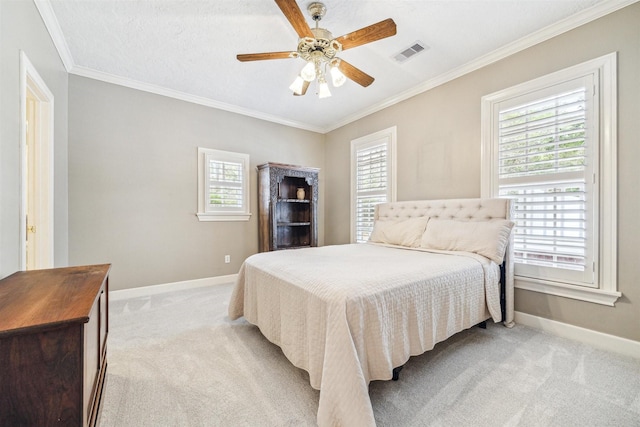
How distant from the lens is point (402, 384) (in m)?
1.64

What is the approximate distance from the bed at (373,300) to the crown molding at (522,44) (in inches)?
58.4

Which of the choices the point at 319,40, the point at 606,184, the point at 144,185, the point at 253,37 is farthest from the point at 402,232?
the point at 144,185

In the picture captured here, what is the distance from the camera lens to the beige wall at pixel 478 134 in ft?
6.51

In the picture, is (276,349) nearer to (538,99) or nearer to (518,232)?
(518,232)

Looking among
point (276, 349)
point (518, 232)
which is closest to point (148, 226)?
point (276, 349)

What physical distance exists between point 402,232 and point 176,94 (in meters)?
3.45

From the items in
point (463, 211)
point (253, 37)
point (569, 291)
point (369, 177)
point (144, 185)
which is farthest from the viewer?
point (369, 177)

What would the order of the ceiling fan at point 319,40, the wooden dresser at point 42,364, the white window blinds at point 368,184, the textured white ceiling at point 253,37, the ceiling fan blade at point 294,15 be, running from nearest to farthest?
the wooden dresser at point 42,364 < the ceiling fan blade at point 294,15 < the ceiling fan at point 319,40 < the textured white ceiling at point 253,37 < the white window blinds at point 368,184

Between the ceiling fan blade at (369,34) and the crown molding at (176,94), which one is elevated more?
the crown molding at (176,94)

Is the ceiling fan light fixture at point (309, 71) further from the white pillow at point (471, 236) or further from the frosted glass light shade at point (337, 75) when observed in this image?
the white pillow at point (471, 236)

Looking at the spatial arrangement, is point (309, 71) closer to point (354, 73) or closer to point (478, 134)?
point (354, 73)

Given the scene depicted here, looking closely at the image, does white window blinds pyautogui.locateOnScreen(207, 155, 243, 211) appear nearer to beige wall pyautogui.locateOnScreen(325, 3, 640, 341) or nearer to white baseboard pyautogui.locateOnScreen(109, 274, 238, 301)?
white baseboard pyautogui.locateOnScreen(109, 274, 238, 301)

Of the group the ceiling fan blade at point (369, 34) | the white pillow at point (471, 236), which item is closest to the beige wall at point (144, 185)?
the ceiling fan blade at point (369, 34)

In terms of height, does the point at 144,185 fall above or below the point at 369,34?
below
